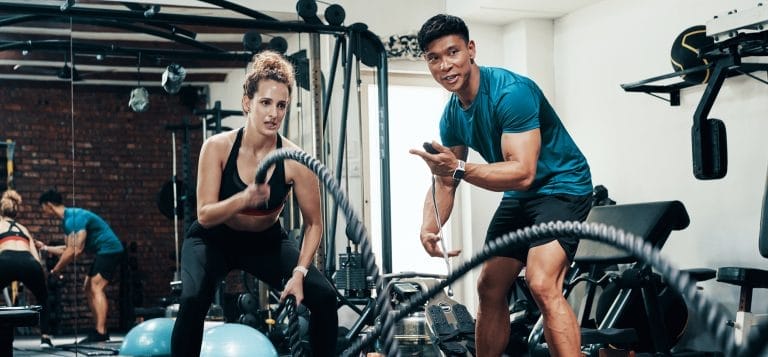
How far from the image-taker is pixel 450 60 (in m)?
3.04

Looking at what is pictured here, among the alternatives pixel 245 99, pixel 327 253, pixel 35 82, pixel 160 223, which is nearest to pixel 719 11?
pixel 327 253

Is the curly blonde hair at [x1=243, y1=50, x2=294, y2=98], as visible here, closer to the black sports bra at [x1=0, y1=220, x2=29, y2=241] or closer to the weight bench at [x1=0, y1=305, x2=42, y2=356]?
the weight bench at [x1=0, y1=305, x2=42, y2=356]

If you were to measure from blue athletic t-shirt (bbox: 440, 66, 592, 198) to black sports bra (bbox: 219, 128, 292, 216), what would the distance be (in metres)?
0.73

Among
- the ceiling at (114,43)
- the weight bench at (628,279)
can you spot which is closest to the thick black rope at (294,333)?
the weight bench at (628,279)

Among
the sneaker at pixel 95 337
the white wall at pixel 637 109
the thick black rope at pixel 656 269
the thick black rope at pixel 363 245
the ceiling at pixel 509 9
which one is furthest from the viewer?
the ceiling at pixel 509 9

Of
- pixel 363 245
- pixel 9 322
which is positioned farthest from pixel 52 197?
pixel 363 245

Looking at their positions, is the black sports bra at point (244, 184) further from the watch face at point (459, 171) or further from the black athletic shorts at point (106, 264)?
the black athletic shorts at point (106, 264)

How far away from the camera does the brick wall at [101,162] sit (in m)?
4.96

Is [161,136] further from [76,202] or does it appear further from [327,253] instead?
[327,253]

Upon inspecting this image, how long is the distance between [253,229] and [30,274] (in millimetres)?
2270

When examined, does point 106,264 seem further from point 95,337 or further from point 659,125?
point 659,125

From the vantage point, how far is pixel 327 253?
18.6ft

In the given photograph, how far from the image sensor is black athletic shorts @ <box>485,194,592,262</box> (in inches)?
120

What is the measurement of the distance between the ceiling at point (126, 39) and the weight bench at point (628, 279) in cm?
227
